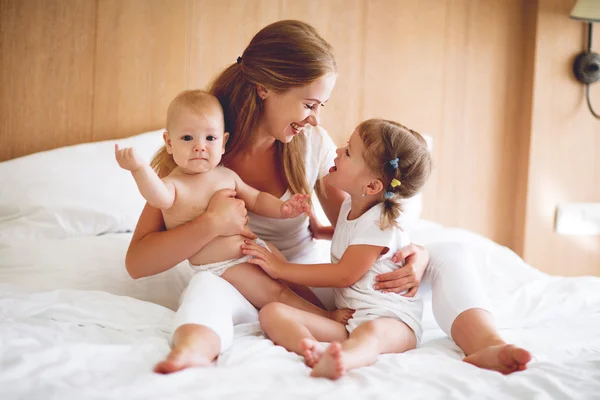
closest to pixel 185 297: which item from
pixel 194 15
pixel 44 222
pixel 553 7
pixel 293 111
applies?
pixel 293 111

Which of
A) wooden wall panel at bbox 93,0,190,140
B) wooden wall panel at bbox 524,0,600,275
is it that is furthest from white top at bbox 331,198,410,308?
wooden wall panel at bbox 524,0,600,275

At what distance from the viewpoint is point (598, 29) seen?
2740 mm

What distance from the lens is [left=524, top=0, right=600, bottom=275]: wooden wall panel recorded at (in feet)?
9.01

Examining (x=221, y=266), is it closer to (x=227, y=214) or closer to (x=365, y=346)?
(x=227, y=214)

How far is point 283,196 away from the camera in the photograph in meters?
1.45

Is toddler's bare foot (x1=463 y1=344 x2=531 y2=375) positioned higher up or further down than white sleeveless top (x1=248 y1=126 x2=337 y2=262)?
further down

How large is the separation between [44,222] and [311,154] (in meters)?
0.78

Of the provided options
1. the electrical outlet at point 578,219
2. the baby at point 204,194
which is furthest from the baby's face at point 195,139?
the electrical outlet at point 578,219

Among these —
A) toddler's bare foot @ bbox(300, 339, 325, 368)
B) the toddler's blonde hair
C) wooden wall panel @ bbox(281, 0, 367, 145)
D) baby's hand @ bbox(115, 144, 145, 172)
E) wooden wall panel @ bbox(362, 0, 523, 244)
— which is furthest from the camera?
wooden wall panel @ bbox(362, 0, 523, 244)

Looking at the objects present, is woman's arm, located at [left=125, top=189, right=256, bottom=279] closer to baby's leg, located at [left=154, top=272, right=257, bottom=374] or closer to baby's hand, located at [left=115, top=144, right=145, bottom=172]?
baby's leg, located at [left=154, top=272, right=257, bottom=374]

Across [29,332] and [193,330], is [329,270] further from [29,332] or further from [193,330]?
[29,332]

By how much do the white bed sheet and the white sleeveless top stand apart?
24 centimetres

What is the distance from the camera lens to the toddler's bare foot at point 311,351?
96 centimetres

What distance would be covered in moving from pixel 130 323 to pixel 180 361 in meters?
0.27
